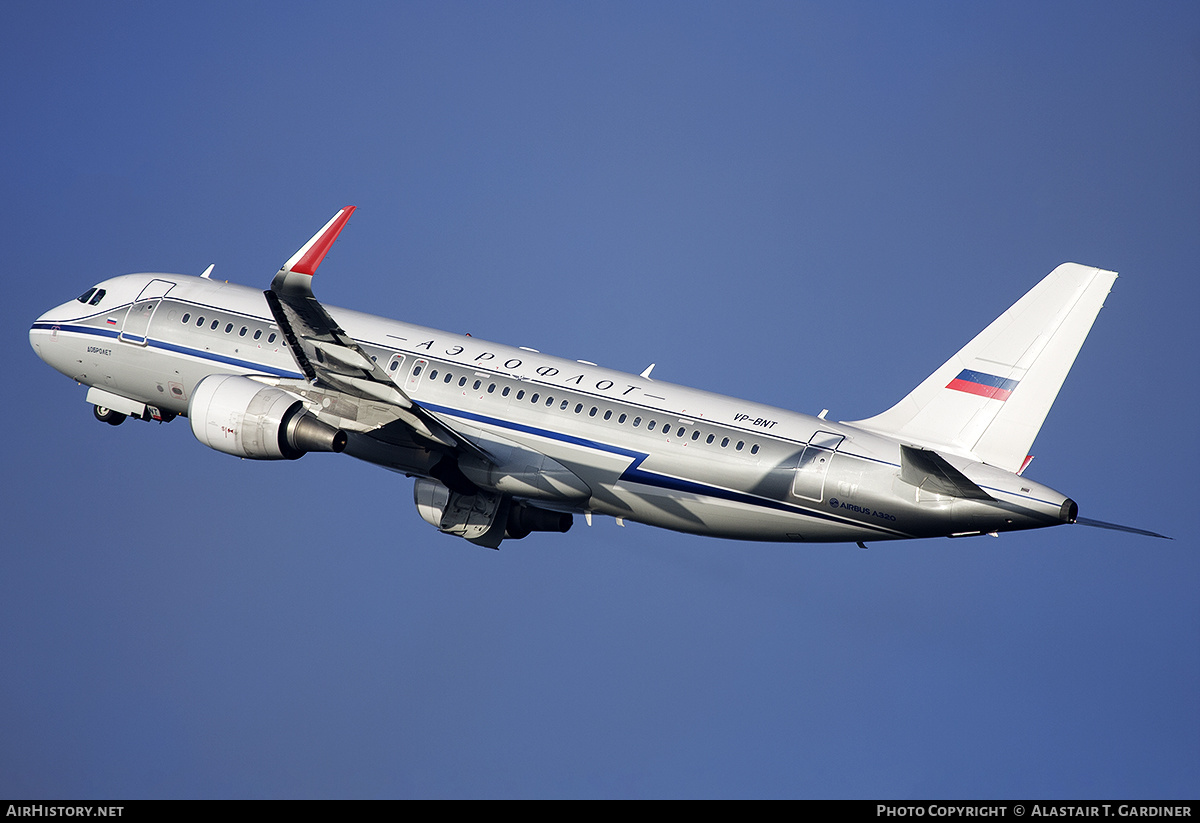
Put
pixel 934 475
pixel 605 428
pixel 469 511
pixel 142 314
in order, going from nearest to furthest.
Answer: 1. pixel 934 475
2. pixel 605 428
3. pixel 469 511
4. pixel 142 314

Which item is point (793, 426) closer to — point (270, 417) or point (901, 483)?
point (901, 483)

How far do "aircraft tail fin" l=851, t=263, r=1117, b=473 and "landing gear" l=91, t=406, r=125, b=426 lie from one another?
21.4 metres

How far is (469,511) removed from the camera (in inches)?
1485

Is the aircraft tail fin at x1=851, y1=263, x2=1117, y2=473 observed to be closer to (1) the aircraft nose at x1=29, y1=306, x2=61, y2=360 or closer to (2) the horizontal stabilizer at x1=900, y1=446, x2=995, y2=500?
(2) the horizontal stabilizer at x1=900, y1=446, x2=995, y2=500

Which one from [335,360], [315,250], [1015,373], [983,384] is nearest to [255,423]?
[335,360]

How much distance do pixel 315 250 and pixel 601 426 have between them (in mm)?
7742

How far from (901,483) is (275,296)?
13836 millimetres

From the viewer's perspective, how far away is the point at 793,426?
113 feet

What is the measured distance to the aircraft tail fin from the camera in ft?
109

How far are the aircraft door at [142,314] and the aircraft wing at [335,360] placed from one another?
285 inches

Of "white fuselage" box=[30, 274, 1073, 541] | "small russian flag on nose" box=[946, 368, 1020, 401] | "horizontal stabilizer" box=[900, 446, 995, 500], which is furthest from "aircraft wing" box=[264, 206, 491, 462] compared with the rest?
"small russian flag on nose" box=[946, 368, 1020, 401]

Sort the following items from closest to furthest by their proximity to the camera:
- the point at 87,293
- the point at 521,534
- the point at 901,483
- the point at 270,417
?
the point at 901,483, the point at 270,417, the point at 521,534, the point at 87,293

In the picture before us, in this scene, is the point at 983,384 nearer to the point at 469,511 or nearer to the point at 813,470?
the point at 813,470
